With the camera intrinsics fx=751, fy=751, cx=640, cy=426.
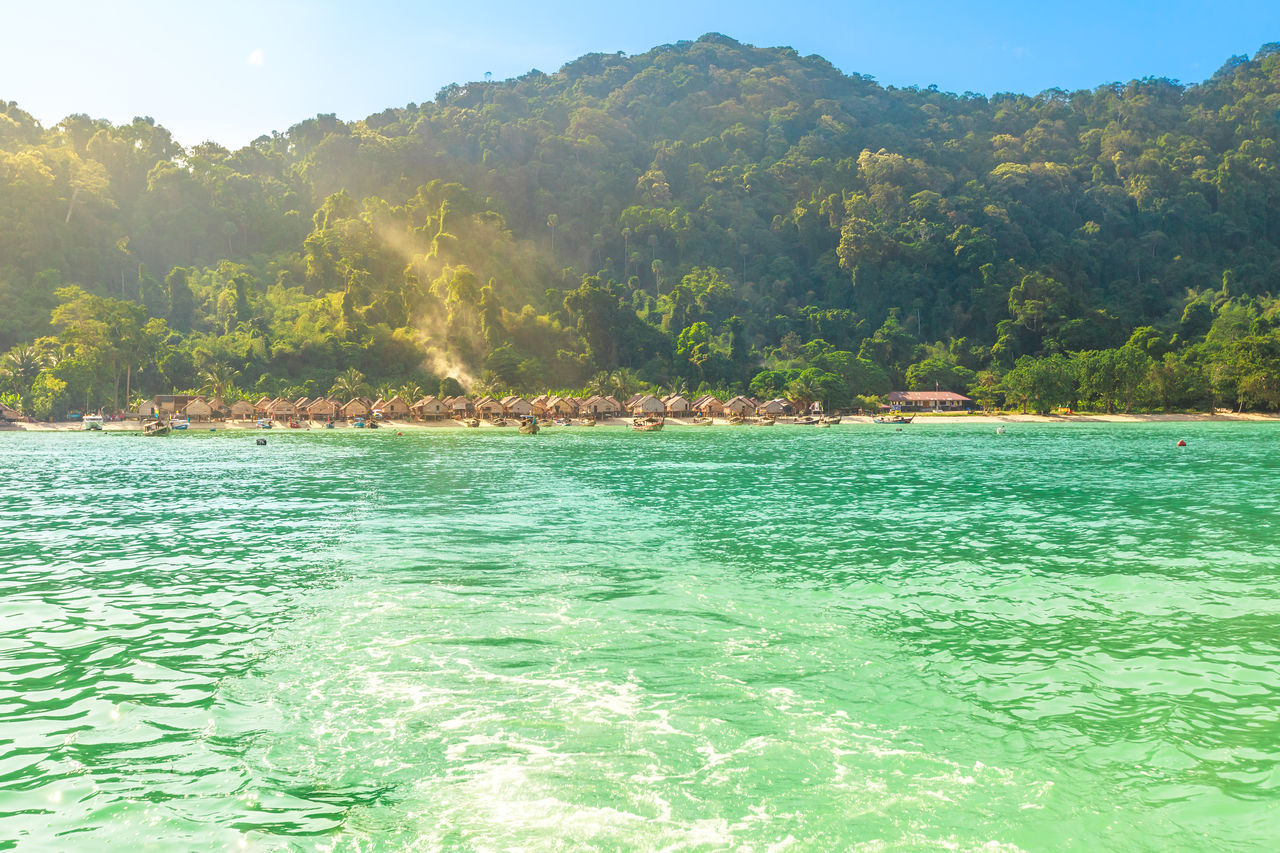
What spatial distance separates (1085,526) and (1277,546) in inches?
135

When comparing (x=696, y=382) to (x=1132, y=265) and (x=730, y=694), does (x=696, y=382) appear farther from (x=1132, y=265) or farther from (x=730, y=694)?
(x=730, y=694)

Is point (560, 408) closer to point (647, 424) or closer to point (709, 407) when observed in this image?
point (647, 424)

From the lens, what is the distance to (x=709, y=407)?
91375 mm

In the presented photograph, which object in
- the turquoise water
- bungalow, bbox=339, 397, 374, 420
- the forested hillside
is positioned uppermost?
the forested hillside

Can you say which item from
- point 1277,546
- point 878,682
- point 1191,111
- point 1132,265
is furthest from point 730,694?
point 1191,111

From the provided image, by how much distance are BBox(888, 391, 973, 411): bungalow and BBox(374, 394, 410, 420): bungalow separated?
6269 centimetres

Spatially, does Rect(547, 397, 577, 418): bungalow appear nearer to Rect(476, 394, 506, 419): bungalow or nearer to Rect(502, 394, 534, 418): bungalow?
Rect(502, 394, 534, 418): bungalow

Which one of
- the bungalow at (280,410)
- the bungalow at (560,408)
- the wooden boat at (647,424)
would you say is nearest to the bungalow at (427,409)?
the bungalow at (560,408)

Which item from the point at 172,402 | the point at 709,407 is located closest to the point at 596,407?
the point at 709,407

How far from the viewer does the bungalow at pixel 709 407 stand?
9119 cm

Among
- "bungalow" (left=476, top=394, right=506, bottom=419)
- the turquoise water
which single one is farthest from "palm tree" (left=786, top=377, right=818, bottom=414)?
the turquoise water

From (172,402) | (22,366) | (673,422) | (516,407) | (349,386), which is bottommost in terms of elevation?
(673,422)

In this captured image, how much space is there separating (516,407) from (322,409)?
21409 millimetres

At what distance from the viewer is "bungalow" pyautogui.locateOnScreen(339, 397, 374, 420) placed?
270 ft
